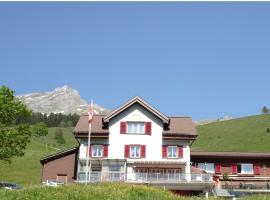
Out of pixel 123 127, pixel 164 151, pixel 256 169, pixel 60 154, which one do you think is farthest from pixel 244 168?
pixel 60 154

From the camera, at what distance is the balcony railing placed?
5384 cm

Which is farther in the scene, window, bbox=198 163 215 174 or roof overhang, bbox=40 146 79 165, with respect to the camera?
window, bbox=198 163 215 174

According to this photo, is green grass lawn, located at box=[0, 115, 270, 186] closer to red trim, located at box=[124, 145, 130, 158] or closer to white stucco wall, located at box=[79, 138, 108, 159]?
white stucco wall, located at box=[79, 138, 108, 159]

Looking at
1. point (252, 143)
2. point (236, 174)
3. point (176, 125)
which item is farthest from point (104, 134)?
point (252, 143)

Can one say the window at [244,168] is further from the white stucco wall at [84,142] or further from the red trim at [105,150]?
the white stucco wall at [84,142]

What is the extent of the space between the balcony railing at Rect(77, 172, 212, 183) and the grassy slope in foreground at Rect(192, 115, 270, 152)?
4280 centimetres

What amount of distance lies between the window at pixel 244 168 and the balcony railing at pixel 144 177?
9.90 metres

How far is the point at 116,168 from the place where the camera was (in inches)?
2283

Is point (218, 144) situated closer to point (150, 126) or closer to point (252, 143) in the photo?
point (252, 143)

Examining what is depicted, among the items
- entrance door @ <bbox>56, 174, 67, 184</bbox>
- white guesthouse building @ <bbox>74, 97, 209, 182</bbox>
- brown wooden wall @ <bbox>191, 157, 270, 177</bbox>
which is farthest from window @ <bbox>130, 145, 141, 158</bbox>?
brown wooden wall @ <bbox>191, 157, 270, 177</bbox>

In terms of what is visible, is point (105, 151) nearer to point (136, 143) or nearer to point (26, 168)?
point (136, 143)

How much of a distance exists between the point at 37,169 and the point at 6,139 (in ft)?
126

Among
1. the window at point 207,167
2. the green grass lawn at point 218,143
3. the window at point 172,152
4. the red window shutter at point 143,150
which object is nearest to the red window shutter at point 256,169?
the window at point 207,167

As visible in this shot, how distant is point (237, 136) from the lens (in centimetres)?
11256
